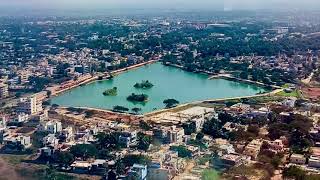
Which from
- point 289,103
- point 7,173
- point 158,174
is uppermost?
point 289,103

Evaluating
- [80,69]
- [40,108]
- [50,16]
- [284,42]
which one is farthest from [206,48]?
[50,16]

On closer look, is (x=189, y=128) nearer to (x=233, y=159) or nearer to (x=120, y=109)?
(x=233, y=159)

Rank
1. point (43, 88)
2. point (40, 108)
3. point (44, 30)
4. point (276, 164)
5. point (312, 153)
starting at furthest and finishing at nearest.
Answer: point (44, 30) < point (43, 88) < point (40, 108) < point (312, 153) < point (276, 164)

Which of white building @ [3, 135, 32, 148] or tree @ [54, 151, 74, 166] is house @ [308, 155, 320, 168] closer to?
tree @ [54, 151, 74, 166]

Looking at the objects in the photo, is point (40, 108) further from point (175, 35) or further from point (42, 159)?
point (175, 35)

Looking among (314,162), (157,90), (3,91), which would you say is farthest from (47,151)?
(157,90)

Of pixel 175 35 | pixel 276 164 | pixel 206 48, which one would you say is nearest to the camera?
pixel 276 164

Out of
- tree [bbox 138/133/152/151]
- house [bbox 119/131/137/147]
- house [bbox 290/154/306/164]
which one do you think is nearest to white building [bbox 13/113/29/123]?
house [bbox 119/131/137/147]
